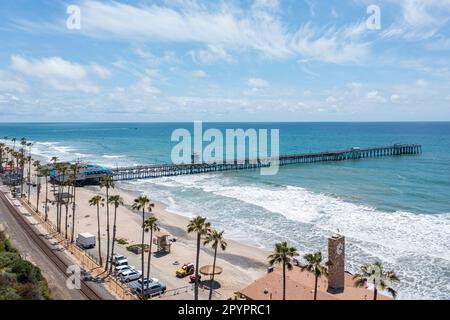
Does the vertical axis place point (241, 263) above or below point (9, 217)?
below

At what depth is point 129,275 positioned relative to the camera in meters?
33.3

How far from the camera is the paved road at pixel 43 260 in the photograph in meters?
28.2

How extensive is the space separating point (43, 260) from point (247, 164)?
75.4 meters

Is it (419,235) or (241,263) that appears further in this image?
(419,235)

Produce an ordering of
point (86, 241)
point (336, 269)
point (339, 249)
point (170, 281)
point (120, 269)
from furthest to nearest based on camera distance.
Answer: point (86, 241)
point (120, 269)
point (170, 281)
point (339, 249)
point (336, 269)

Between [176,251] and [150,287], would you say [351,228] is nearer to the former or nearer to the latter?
[176,251]

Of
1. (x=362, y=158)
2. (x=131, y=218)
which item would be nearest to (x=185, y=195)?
(x=131, y=218)

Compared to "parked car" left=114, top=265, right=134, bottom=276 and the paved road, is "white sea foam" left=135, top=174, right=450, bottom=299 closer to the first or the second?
"parked car" left=114, top=265, right=134, bottom=276

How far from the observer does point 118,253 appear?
4066 centimetres

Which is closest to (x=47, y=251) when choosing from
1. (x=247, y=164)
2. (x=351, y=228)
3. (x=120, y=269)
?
→ (x=120, y=269)

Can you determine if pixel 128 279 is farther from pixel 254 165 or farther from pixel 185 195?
pixel 254 165

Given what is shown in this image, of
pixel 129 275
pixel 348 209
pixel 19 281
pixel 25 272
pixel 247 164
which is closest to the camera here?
pixel 19 281

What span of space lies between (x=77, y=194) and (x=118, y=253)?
34705 millimetres

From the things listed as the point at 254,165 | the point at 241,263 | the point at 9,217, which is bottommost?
the point at 241,263
